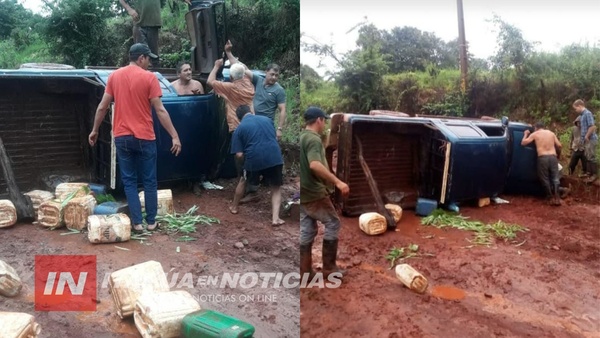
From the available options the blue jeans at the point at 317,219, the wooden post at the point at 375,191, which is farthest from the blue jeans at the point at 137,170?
the wooden post at the point at 375,191

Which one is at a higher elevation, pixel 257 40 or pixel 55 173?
pixel 257 40

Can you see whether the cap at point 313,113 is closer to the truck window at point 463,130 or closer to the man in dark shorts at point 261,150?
the man in dark shorts at point 261,150

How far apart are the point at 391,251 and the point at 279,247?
89cm

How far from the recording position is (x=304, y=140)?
2799mm

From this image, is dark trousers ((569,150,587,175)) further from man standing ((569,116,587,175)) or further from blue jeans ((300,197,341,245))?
blue jeans ((300,197,341,245))

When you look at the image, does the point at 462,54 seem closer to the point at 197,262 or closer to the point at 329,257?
the point at 329,257

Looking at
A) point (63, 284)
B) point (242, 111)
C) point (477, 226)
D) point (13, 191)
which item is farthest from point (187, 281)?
point (477, 226)

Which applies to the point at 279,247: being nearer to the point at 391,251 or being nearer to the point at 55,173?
the point at 391,251

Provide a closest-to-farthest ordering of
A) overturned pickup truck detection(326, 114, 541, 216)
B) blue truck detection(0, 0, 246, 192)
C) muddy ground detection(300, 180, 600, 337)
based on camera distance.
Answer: muddy ground detection(300, 180, 600, 337), blue truck detection(0, 0, 246, 192), overturned pickup truck detection(326, 114, 541, 216)

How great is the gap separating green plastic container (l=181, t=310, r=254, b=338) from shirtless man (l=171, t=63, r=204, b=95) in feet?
6.85

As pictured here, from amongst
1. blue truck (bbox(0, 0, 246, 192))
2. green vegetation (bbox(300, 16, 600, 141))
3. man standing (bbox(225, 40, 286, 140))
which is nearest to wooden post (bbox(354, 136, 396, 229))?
man standing (bbox(225, 40, 286, 140))

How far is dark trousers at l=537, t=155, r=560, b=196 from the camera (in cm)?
519

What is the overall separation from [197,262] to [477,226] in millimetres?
2405

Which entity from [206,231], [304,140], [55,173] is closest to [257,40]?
[304,140]
